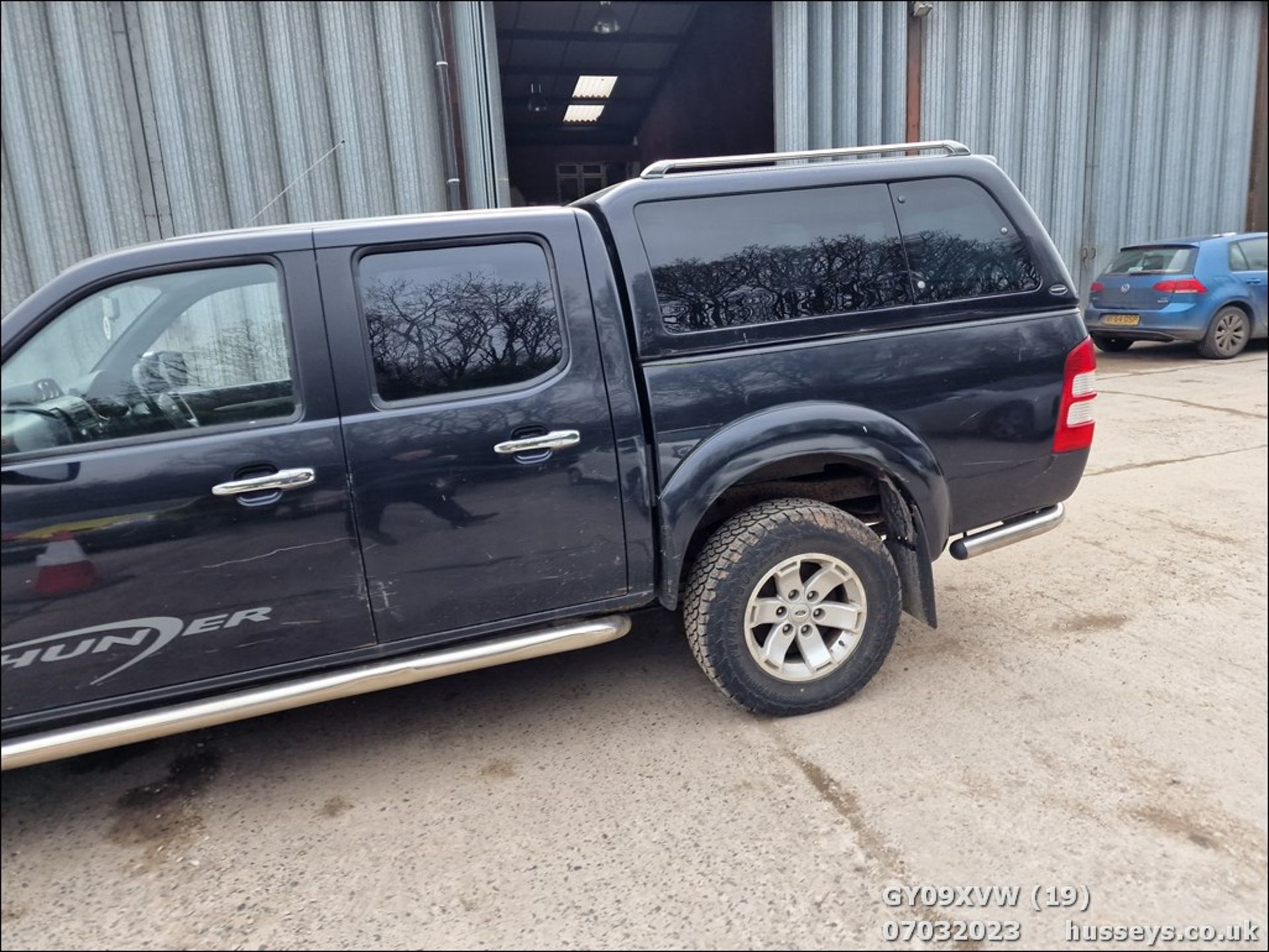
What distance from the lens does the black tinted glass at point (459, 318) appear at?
2.90 meters

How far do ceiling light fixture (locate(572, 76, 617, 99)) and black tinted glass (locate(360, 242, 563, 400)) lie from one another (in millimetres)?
16476

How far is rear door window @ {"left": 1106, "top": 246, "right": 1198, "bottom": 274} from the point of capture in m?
11.1

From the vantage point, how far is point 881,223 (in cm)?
344

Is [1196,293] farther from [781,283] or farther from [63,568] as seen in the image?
[63,568]

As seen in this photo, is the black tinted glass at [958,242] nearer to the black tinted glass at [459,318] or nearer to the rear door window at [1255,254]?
the black tinted glass at [459,318]

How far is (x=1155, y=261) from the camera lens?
1136 cm

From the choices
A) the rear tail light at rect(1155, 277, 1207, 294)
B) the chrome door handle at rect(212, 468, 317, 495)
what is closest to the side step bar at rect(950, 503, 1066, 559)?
the chrome door handle at rect(212, 468, 317, 495)

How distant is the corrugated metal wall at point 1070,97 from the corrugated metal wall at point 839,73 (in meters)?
0.02

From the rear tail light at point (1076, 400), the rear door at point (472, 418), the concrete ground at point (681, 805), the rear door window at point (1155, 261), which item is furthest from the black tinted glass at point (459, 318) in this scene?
the rear door window at point (1155, 261)

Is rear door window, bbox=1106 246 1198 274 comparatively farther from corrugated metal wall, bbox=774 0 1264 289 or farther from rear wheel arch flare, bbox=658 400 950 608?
rear wheel arch flare, bbox=658 400 950 608

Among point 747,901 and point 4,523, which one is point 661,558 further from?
point 4,523

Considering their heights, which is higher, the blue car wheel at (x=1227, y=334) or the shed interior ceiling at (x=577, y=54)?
the shed interior ceiling at (x=577, y=54)

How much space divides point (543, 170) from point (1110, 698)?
22.1 m

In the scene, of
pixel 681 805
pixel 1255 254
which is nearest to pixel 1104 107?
pixel 1255 254
